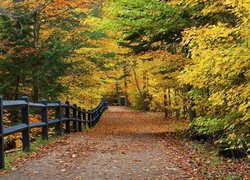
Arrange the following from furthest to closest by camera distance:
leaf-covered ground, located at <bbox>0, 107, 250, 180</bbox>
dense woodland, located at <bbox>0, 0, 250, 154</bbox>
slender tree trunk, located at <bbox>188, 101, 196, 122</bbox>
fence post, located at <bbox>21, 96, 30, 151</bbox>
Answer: slender tree trunk, located at <bbox>188, 101, 196, 122</bbox> < fence post, located at <bbox>21, 96, 30, 151</bbox> < dense woodland, located at <bbox>0, 0, 250, 154</bbox> < leaf-covered ground, located at <bbox>0, 107, 250, 180</bbox>

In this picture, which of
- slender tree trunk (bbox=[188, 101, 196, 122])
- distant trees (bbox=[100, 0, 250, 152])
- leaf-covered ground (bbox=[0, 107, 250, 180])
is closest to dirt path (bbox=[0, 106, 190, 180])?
leaf-covered ground (bbox=[0, 107, 250, 180])

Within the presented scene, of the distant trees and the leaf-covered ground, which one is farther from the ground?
the distant trees

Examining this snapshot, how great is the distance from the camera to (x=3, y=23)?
16953 millimetres

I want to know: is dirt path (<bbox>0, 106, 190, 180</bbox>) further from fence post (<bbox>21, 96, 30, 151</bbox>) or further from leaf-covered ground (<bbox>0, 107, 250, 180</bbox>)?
fence post (<bbox>21, 96, 30, 151</bbox>)

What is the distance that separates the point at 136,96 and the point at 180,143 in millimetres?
35500

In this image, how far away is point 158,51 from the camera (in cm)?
1399

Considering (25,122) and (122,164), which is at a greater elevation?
(25,122)

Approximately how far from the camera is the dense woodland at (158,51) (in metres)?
7.13

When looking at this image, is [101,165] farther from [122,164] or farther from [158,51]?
[158,51]

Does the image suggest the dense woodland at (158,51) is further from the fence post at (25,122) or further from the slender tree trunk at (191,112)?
the fence post at (25,122)

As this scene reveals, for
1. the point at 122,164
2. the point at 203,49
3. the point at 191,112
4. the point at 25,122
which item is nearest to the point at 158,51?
the point at 191,112

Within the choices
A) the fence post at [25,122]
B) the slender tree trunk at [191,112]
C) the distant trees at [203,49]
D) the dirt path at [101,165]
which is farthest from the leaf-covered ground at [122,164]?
the slender tree trunk at [191,112]

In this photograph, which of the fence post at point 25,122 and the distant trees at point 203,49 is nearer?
the distant trees at point 203,49

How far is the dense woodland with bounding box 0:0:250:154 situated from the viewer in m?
7.13
